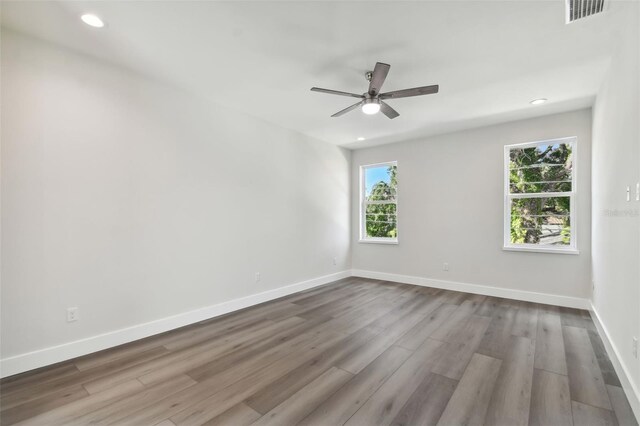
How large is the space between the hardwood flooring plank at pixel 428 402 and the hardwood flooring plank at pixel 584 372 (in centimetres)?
83

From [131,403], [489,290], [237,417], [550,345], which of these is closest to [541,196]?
[489,290]

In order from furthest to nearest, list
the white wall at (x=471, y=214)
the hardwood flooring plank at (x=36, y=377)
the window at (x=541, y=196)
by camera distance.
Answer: the window at (x=541, y=196), the white wall at (x=471, y=214), the hardwood flooring plank at (x=36, y=377)

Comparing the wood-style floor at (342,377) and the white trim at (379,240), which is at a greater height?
the white trim at (379,240)

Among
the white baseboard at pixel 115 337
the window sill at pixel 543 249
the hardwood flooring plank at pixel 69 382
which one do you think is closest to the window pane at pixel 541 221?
the window sill at pixel 543 249

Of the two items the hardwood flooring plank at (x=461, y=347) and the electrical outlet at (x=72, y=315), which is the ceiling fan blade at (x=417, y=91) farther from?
the electrical outlet at (x=72, y=315)

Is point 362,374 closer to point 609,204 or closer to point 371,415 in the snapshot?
point 371,415

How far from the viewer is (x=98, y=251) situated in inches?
104

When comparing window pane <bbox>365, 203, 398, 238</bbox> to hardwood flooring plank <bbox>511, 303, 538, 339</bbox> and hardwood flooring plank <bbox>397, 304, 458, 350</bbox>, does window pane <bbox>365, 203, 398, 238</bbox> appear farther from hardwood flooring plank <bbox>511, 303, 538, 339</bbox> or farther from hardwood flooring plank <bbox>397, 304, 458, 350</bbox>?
hardwood flooring plank <bbox>511, 303, 538, 339</bbox>

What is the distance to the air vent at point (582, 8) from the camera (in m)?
1.88

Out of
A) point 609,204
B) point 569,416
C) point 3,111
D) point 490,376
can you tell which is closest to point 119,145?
point 3,111

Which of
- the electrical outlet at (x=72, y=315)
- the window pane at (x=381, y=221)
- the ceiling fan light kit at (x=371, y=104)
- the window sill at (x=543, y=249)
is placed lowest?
the electrical outlet at (x=72, y=315)

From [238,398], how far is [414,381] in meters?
1.28

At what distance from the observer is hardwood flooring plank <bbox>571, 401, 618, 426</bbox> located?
171 cm

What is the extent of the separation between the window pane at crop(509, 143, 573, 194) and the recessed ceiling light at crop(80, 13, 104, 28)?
513cm
